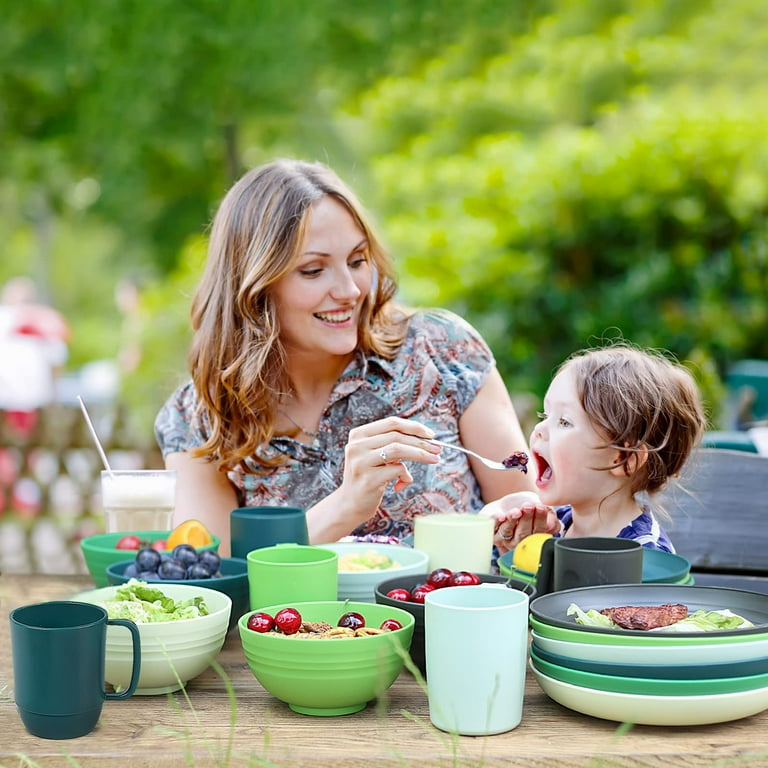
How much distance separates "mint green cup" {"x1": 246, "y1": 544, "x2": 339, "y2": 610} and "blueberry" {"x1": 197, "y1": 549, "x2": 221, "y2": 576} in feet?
0.33

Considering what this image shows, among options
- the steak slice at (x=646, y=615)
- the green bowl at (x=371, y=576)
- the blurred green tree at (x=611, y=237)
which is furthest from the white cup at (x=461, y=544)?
the blurred green tree at (x=611, y=237)

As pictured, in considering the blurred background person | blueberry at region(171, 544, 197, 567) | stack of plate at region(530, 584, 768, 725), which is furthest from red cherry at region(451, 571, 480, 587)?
the blurred background person

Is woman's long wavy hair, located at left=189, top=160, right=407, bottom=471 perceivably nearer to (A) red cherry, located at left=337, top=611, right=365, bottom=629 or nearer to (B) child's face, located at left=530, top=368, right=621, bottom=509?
(B) child's face, located at left=530, top=368, right=621, bottom=509

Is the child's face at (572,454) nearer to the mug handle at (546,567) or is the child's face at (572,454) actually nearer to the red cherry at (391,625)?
the mug handle at (546,567)

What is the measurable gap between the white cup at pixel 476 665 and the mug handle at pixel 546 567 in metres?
0.31

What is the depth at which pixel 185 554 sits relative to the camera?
1.74m

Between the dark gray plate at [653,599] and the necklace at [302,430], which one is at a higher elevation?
the necklace at [302,430]

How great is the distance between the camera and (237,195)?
2.63m

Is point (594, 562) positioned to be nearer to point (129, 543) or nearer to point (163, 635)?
point (163, 635)

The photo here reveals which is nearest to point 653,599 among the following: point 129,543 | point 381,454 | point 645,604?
point 645,604

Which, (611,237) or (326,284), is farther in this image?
(611,237)

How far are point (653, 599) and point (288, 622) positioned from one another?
0.56 m

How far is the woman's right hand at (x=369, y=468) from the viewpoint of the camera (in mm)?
1969

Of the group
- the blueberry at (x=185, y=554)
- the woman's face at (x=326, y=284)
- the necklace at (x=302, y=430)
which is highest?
the woman's face at (x=326, y=284)
